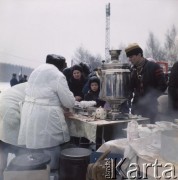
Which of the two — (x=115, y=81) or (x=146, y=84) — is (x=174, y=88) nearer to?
(x=146, y=84)

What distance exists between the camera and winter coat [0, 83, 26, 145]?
257 centimetres

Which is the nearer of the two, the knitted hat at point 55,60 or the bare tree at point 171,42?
the bare tree at point 171,42

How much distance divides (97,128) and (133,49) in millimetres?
971

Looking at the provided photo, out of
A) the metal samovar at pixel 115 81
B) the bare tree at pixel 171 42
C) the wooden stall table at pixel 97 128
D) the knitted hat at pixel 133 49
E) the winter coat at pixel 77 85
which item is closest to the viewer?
the bare tree at pixel 171 42

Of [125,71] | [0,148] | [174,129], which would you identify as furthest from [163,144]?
[0,148]

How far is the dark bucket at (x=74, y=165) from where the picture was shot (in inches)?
90.4

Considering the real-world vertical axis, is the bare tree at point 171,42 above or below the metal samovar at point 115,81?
above

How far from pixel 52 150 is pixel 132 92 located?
1.03 m

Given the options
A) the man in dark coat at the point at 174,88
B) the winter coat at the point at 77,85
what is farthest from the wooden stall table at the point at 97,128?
the winter coat at the point at 77,85

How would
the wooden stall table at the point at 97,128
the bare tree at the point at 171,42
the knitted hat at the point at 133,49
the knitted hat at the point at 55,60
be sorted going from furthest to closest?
the knitted hat at the point at 133,49 → the knitted hat at the point at 55,60 → the wooden stall table at the point at 97,128 → the bare tree at the point at 171,42

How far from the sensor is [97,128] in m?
2.28

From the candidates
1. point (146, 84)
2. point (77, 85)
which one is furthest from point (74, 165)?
point (77, 85)

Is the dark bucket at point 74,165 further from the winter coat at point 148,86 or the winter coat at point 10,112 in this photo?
the winter coat at point 148,86

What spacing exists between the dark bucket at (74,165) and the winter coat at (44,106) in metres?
0.21
